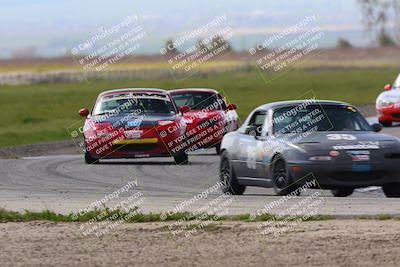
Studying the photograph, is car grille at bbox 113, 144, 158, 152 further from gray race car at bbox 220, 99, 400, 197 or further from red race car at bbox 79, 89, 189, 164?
gray race car at bbox 220, 99, 400, 197

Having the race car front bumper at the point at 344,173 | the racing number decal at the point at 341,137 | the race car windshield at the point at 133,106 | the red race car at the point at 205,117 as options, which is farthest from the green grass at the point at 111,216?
the red race car at the point at 205,117

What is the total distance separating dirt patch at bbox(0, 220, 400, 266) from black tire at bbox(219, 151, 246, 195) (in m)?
4.64

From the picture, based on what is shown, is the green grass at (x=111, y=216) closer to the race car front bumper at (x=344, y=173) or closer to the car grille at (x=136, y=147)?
the race car front bumper at (x=344, y=173)

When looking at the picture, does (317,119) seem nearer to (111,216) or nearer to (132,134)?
(111,216)

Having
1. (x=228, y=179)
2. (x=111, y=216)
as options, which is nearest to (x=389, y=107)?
(x=228, y=179)

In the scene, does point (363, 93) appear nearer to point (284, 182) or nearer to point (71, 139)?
point (71, 139)

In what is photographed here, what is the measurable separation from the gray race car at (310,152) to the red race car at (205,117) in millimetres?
7818

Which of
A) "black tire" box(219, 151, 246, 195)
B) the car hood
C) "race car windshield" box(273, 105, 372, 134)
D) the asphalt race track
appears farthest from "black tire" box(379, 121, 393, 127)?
"race car windshield" box(273, 105, 372, 134)

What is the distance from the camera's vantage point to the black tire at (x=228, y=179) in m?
17.8

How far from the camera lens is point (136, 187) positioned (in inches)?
728

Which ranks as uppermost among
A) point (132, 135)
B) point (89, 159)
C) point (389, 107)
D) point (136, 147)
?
point (132, 135)

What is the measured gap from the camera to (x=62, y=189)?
58.9ft

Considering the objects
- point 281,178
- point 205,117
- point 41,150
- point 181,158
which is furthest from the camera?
point 41,150

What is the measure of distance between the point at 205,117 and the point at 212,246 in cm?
1517
